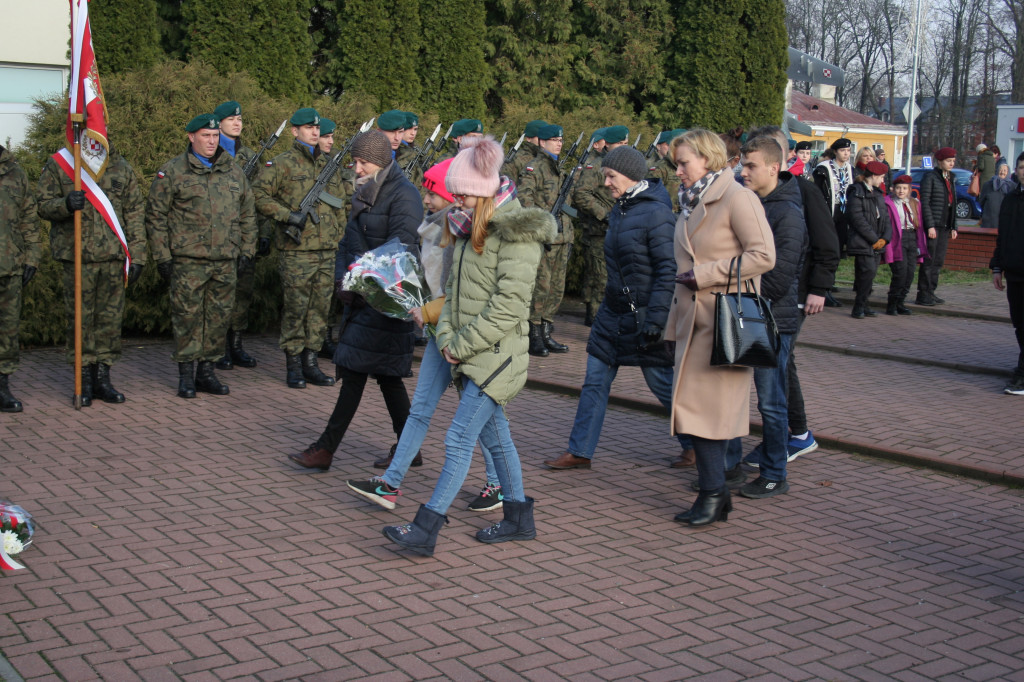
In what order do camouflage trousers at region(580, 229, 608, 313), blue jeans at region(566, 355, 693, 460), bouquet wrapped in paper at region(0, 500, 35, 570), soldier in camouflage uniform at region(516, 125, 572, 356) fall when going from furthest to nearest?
1. camouflage trousers at region(580, 229, 608, 313)
2. soldier in camouflage uniform at region(516, 125, 572, 356)
3. blue jeans at region(566, 355, 693, 460)
4. bouquet wrapped in paper at region(0, 500, 35, 570)

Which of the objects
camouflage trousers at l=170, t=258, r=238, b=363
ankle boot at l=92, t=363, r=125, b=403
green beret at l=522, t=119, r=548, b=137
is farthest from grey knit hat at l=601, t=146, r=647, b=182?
green beret at l=522, t=119, r=548, b=137

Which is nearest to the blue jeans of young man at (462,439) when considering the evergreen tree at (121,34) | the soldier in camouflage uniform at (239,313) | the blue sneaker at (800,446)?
the blue sneaker at (800,446)

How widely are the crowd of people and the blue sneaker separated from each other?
0.01 meters

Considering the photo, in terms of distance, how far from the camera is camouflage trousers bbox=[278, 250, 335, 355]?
29.6 ft

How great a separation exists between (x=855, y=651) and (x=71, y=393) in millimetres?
6517

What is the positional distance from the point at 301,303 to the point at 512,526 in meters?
4.27

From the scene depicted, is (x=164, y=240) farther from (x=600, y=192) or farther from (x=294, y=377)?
(x=600, y=192)

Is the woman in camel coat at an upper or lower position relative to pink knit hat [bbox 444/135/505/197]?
lower

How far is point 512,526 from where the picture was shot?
17.7 ft

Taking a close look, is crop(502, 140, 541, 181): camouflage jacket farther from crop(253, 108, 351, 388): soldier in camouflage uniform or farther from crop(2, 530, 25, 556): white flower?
crop(2, 530, 25, 556): white flower

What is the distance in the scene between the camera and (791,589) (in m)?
4.88

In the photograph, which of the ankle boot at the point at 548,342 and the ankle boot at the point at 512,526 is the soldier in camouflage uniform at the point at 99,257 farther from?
the ankle boot at the point at 548,342

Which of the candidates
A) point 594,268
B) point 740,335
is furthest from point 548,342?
point 740,335

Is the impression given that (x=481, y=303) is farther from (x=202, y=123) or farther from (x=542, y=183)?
(x=542, y=183)
